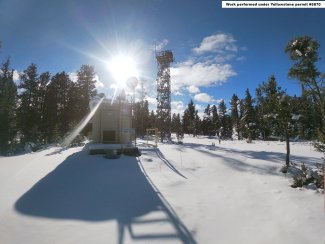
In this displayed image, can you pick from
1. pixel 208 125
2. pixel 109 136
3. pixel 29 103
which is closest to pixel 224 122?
pixel 208 125

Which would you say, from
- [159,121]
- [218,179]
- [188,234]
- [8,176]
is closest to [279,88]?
[218,179]

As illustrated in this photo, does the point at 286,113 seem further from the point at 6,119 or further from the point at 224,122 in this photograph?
the point at 224,122

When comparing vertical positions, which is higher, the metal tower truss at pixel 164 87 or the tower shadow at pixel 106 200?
the metal tower truss at pixel 164 87

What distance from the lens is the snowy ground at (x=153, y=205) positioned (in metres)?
6.73

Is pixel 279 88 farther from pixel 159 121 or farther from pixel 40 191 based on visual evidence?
pixel 159 121

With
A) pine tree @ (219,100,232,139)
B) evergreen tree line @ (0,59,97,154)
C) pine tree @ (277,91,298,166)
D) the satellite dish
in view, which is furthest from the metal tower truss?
pine tree @ (219,100,232,139)

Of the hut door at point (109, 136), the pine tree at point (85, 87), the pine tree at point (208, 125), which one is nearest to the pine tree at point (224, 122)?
the pine tree at point (208, 125)

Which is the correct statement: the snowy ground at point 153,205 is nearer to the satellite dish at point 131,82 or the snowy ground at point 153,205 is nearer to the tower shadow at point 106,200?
the tower shadow at point 106,200

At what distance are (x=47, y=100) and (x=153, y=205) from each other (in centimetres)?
4125

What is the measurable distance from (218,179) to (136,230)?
6550mm

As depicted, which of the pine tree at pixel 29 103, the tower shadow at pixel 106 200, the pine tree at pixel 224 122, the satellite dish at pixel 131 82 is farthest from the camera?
the pine tree at pixel 224 122

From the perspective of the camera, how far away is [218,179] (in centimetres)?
1255

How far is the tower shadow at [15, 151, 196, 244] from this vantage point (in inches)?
292

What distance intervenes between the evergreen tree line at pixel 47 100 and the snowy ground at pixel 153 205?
2511 cm
